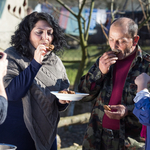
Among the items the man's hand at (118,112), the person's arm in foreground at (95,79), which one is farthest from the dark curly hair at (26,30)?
the man's hand at (118,112)

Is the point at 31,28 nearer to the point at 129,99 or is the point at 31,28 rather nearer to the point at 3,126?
the point at 3,126

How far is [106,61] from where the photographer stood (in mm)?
2051

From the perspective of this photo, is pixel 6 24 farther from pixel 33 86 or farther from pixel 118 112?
pixel 118 112

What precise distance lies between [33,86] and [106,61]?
0.74m

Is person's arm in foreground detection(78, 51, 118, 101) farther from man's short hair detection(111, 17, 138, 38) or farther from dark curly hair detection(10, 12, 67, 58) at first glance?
dark curly hair detection(10, 12, 67, 58)

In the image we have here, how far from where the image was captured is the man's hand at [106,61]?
2029 millimetres

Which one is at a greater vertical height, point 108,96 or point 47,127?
point 108,96

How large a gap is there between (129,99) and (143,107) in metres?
0.48

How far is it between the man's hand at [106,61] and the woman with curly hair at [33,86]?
52cm

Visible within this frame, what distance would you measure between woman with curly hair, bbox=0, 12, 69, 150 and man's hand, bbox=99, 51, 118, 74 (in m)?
0.52

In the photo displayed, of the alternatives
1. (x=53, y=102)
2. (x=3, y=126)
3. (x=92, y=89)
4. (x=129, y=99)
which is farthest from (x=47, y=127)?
(x=129, y=99)

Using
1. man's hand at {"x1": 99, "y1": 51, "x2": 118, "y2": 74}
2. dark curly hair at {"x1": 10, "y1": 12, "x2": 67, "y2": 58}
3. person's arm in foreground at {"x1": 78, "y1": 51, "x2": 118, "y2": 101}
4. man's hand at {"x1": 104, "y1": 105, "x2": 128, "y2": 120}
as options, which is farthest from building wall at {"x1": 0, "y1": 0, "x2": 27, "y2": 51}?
man's hand at {"x1": 104, "y1": 105, "x2": 128, "y2": 120}

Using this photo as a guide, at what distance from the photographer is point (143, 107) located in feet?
5.31

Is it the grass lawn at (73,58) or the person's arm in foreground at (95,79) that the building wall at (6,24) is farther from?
the person's arm in foreground at (95,79)
